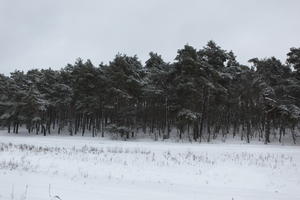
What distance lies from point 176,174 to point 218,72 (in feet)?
94.2

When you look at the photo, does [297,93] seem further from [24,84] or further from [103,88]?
[24,84]

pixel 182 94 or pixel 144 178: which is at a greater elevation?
pixel 182 94

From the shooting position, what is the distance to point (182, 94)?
40438 mm

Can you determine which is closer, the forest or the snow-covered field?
the snow-covered field

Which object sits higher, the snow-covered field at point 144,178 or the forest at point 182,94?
the forest at point 182,94

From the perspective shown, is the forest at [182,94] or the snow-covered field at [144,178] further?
the forest at [182,94]

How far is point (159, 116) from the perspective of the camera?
50406mm

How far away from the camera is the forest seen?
129 feet

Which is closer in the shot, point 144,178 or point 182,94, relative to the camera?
point 144,178

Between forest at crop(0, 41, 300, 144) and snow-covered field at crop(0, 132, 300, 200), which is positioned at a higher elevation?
forest at crop(0, 41, 300, 144)

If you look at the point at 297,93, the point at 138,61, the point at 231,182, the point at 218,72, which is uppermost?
the point at 138,61

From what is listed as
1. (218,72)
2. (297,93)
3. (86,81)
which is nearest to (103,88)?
(86,81)

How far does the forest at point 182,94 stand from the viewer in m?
39.4


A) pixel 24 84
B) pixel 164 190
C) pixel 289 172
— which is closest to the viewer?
pixel 164 190
